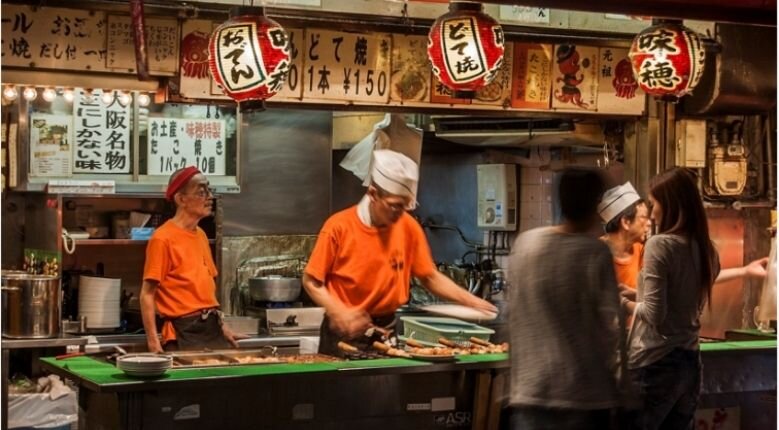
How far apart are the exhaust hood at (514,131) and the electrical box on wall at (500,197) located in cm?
43

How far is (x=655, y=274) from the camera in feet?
19.9

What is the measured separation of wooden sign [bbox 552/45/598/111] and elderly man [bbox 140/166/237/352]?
9.71 ft

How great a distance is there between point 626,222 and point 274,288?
3.43 meters

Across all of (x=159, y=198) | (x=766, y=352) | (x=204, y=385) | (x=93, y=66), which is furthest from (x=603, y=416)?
(x=159, y=198)

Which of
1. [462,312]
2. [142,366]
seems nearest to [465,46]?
[462,312]

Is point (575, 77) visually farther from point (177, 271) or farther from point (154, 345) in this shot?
point (154, 345)

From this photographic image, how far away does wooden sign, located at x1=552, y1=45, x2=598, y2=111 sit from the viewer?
30.0 ft

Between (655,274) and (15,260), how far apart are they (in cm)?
600

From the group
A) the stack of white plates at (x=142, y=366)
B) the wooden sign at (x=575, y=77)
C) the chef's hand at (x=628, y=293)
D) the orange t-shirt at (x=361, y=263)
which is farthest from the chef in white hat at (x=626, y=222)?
the stack of white plates at (x=142, y=366)

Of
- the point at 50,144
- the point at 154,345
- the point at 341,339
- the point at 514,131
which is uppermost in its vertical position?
the point at 514,131

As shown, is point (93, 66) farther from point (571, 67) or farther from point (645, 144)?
point (645, 144)

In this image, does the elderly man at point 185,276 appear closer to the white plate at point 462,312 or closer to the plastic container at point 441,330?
the plastic container at point 441,330

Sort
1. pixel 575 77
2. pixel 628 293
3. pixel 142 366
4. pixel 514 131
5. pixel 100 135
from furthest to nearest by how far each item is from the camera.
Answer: pixel 514 131 < pixel 100 135 < pixel 575 77 < pixel 628 293 < pixel 142 366

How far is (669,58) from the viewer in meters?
8.02
